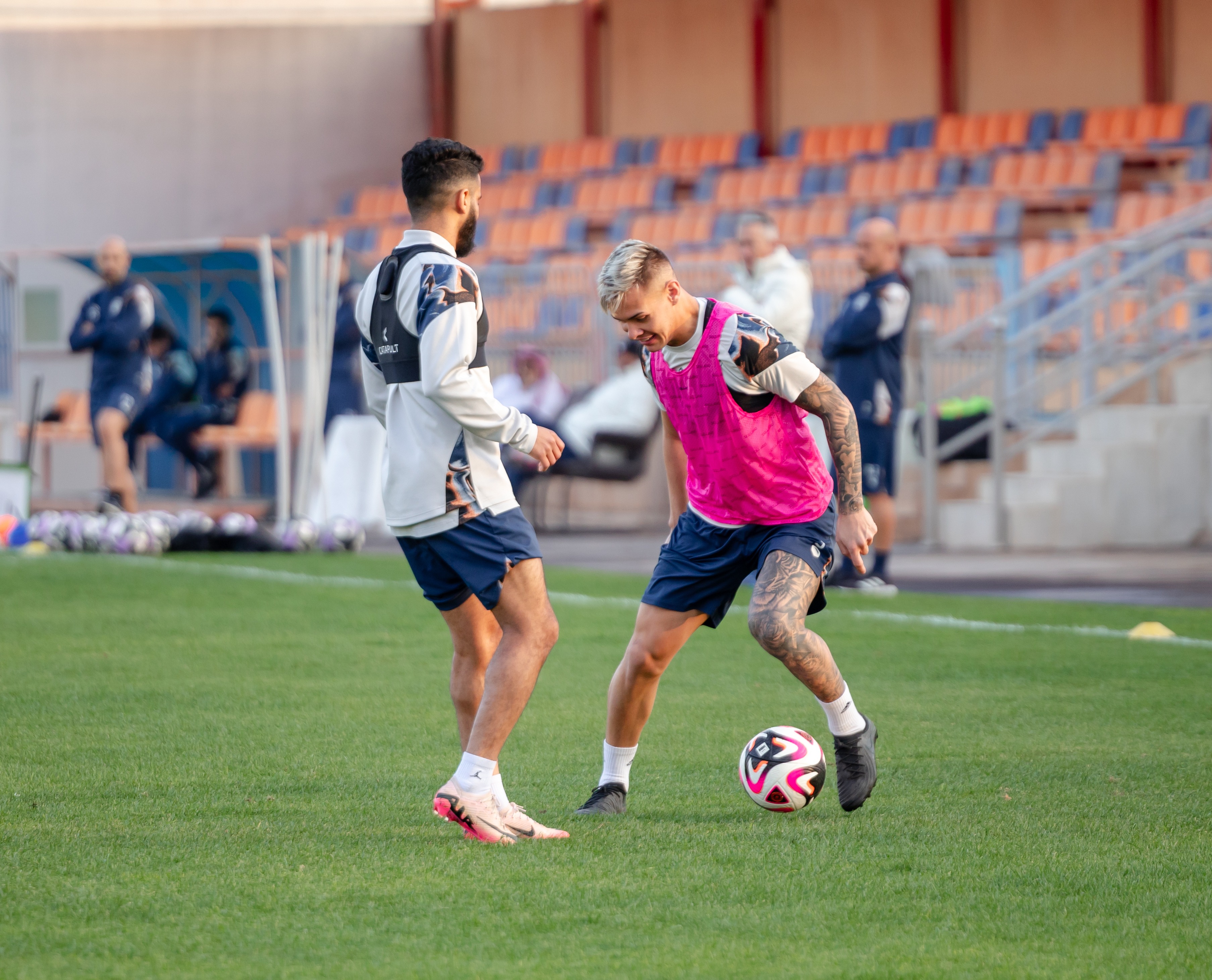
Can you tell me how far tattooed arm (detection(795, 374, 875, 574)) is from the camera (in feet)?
16.0

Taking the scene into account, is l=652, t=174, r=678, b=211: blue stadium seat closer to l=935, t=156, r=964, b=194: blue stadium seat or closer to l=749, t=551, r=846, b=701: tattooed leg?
l=935, t=156, r=964, b=194: blue stadium seat

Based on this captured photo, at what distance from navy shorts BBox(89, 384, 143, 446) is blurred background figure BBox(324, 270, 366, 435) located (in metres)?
2.49

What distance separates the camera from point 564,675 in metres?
7.81

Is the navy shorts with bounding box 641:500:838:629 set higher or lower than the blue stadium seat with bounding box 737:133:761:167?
lower

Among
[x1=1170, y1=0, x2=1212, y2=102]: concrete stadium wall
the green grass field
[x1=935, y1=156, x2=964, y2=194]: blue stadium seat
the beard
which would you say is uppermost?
[x1=1170, y1=0, x2=1212, y2=102]: concrete stadium wall

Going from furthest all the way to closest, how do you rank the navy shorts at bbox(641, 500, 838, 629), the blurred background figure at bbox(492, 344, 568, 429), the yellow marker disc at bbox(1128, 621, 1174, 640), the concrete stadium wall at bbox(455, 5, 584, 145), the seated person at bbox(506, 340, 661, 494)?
the concrete stadium wall at bbox(455, 5, 584, 145), the blurred background figure at bbox(492, 344, 568, 429), the seated person at bbox(506, 340, 661, 494), the yellow marker disc at bbox(1128, 621, 1174, 640), the navy shorts at bbox(641, 500, 838, 629)

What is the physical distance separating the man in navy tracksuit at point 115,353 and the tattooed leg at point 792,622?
417 inches

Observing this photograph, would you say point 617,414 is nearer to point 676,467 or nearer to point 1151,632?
point 1151,632

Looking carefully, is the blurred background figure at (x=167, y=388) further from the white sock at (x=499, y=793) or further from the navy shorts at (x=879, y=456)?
the white sock at (x=499, y=793)

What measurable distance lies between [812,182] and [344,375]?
11.9 m

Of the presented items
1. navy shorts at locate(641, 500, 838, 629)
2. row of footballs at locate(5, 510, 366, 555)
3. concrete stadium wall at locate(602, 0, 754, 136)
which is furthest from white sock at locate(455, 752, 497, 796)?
concrete stadium wall at locate(602, 0, 754, 136)

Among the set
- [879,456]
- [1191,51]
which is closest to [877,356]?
[879,456]

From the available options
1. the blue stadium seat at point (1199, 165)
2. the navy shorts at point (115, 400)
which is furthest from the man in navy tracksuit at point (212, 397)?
the blue stadium seat at point (1199, 165)

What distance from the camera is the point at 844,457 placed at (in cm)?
502
